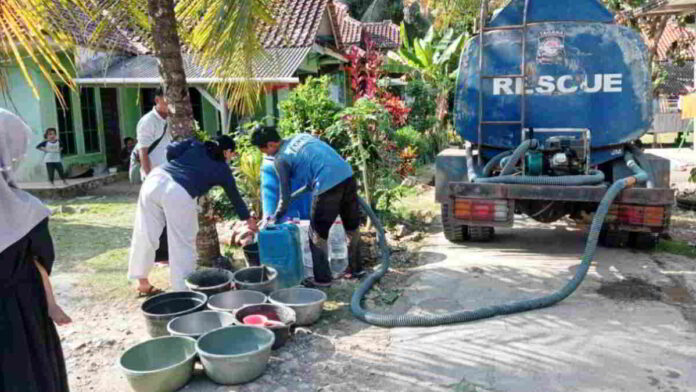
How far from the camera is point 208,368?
3.55 m

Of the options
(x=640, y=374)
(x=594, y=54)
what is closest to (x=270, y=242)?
(x=640, y=374)

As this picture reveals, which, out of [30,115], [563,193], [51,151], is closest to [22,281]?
[563,193]

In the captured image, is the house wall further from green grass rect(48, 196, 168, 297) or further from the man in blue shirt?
the man in blue shirt

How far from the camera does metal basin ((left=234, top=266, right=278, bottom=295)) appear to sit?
4661 millimetres

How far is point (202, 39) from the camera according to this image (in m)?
5.48

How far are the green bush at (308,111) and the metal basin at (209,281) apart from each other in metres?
3.06

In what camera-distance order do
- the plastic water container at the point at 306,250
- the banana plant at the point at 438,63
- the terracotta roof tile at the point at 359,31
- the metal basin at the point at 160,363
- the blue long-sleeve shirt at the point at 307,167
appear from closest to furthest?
the metal basin at the point at 160,363 < the blue long-sleeve shirt at the point at 307,167 < the plastic water container at the point at 306,250 < the banana plant at the point at 438,63 < the terracotta roof tile at the point at 359,31

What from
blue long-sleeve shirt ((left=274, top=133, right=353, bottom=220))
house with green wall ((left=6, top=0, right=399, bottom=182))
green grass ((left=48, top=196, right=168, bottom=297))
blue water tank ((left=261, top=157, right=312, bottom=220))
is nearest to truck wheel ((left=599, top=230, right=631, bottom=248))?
blue long-sleeve shirt ((left=274, top=133, right=353, bottom=220))

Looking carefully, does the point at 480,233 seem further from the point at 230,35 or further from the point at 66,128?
the point at 66,128

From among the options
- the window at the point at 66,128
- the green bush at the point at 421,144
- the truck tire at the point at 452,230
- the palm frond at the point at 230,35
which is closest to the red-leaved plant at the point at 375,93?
the truck tire at the point at 452,230

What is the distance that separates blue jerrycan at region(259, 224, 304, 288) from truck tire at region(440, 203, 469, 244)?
2006 millimetres

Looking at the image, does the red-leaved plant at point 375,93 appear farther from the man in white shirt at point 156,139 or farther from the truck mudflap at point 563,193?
the man in white shirt at point 156,139

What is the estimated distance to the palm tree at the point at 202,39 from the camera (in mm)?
4773

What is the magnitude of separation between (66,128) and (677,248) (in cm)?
1168
